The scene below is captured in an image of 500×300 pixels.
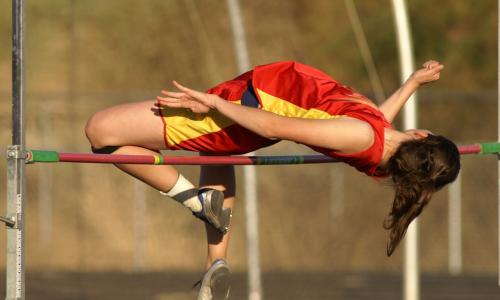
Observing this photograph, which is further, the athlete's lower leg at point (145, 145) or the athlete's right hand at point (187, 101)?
the athlete's lower leg at point (145, 145)

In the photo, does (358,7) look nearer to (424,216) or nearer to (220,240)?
(424,216)

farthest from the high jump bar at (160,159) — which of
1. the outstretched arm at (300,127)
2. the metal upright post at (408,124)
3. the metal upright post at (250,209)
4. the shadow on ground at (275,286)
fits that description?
the shadow on ground at (275,286)

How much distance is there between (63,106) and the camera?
18750mm

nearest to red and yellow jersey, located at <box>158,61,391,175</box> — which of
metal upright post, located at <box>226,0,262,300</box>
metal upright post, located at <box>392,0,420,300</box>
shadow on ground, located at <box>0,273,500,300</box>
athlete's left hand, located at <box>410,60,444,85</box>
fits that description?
athlete's left hand, located at <box>410,60,444,85</box>

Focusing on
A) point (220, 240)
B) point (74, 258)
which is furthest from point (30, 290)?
point (220, 240)

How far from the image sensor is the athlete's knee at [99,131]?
6359 millimetres

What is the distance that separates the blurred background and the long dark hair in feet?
23.8

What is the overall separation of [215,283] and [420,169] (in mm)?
1367

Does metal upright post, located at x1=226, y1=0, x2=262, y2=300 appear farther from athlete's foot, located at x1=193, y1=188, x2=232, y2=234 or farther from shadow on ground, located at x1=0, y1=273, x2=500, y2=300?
athlete's foot, located at x1=193, y1=188, x2=232, y2=234

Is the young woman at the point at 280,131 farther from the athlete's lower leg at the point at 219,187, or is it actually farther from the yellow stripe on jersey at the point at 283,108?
the athlete's lower leg at the point at 219,187

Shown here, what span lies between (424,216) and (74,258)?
14.5ft

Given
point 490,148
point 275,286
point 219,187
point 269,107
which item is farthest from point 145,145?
point 275,286

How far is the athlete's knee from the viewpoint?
636 cm

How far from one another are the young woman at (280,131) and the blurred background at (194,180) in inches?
264
